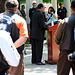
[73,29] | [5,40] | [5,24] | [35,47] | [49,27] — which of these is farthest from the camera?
[35,47]

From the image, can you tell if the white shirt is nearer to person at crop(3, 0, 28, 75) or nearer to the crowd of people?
the crowd of people

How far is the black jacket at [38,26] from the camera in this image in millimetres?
9258

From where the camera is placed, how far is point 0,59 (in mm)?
4000

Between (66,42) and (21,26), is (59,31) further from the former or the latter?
(21,26)

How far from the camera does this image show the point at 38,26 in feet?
30.7

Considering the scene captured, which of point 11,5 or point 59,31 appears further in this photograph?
point 59,31

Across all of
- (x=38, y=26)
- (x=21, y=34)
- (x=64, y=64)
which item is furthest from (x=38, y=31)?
(x=21, y=34)

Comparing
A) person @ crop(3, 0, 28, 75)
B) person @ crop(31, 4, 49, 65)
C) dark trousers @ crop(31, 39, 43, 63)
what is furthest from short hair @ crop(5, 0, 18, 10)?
dark trousers @ crop(31, 39, 43, 63)

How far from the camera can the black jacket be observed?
30.4ft

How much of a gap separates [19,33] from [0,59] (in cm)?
101

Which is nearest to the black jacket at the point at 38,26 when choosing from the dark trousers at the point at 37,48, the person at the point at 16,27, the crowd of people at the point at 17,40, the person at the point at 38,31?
the person at the point at 38,31

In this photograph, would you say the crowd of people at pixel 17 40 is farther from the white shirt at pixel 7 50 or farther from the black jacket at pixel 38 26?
the black jacket at pixel 38 26

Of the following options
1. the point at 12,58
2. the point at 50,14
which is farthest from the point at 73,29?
the point at 50,14

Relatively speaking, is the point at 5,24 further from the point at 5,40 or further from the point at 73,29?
the point at 73,29
